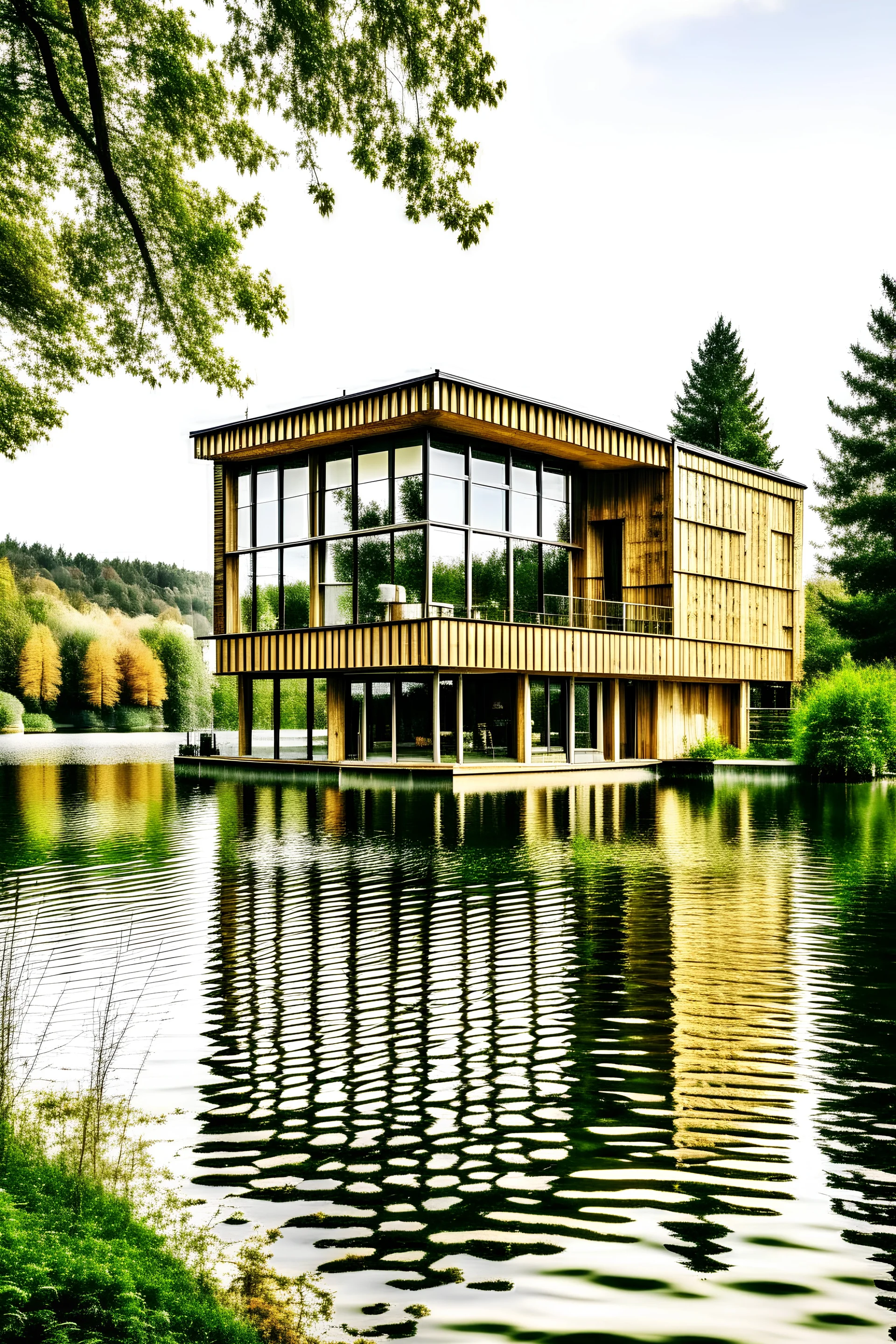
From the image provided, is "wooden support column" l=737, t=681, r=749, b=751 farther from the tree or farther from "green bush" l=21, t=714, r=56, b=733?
"green bush" l=21, t=714, r=56, b=733

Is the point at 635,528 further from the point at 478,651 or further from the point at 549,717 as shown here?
the point at 478,651

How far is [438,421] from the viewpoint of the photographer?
2552 cm

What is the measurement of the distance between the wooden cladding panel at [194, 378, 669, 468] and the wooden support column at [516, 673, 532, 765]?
20.1 ft

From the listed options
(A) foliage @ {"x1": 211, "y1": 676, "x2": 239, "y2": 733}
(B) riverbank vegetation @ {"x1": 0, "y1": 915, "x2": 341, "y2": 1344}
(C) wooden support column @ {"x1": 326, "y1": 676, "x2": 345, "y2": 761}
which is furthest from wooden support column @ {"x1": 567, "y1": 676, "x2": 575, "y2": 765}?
(A) foliage @ {"x1": 211, "y1": 676, "x2": 239, "y2": 733}

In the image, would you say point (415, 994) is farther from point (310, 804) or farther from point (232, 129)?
point (310, 804)

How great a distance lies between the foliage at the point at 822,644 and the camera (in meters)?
46.3

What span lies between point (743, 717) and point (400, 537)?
15.0 meters

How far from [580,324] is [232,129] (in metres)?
42.4

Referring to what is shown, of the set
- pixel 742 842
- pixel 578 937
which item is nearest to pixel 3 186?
pixel 578 937

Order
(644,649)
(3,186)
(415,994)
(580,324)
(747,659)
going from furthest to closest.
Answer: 1. (580,324)
2. (747,659)
3. (644,649)
4. (3,186)
5. (415,994)

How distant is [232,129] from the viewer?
10586 millimetres

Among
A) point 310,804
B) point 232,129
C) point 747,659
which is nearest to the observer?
point 232,129

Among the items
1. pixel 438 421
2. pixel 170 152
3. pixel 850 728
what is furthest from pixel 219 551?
pixel 170 152

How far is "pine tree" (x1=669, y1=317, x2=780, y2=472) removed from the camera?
56.9 metres
